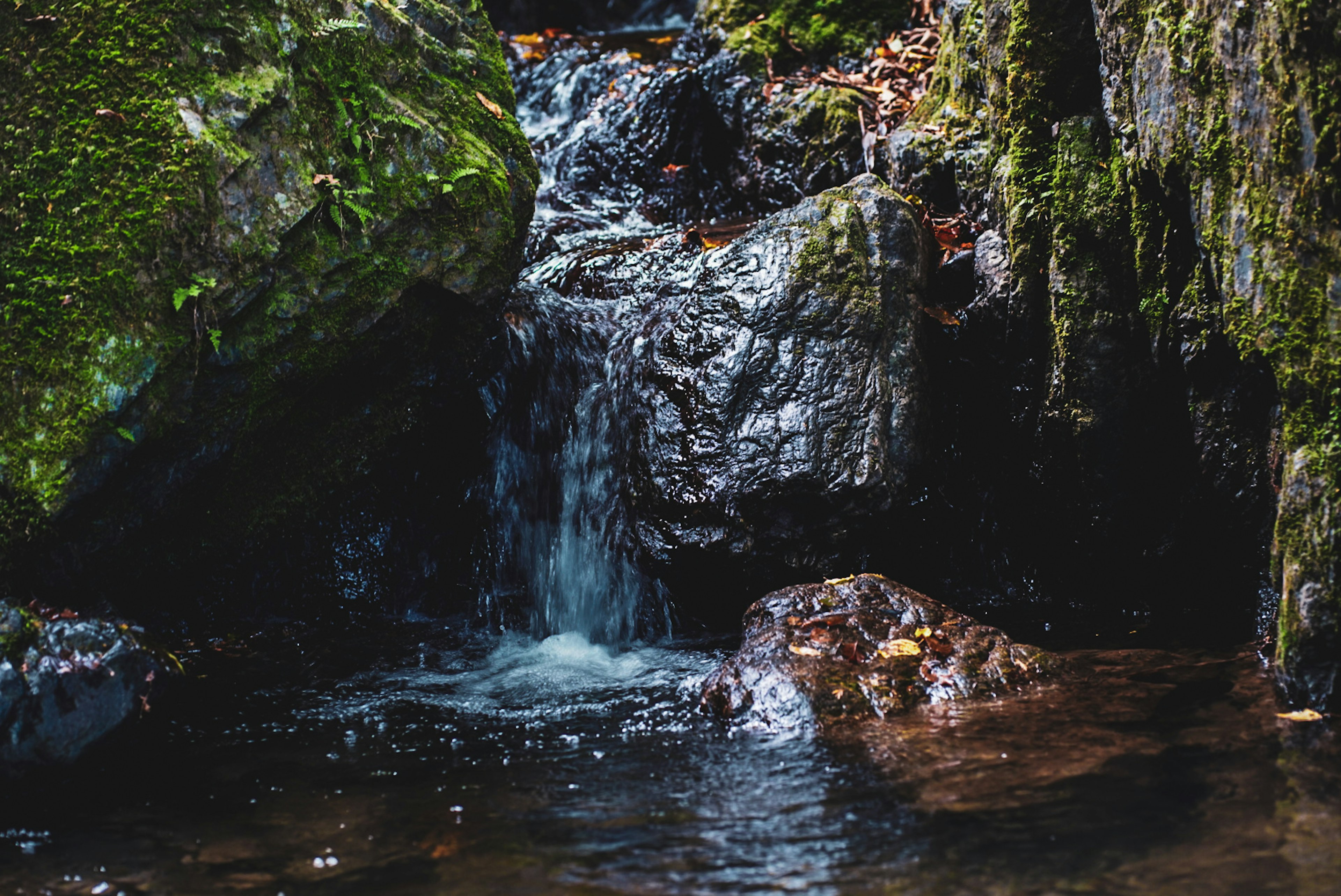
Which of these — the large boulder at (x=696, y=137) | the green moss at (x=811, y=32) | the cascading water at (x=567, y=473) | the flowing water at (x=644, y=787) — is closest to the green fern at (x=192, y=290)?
the flowing water at (x=644, y=787)

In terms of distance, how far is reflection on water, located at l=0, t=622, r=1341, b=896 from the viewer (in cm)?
303

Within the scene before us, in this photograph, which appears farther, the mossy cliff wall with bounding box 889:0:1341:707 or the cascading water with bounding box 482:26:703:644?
the cascading water with bounding box 482:26:703:644

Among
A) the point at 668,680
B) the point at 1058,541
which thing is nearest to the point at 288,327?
the point at 668,680

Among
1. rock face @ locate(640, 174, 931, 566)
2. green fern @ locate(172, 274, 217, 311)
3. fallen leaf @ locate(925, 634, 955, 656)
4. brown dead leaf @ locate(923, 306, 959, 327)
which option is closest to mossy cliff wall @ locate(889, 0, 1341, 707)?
brown dead leaf @ locate(923, 306, 959, 327)

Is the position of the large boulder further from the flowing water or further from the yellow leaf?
the yellow leaf

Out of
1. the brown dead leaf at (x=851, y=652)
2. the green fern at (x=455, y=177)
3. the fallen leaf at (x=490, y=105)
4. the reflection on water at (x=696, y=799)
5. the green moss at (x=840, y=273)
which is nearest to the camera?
the reflection on water at (x=696, y=799)

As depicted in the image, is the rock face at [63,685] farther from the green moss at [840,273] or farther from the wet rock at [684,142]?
the wet rock at [684,142]

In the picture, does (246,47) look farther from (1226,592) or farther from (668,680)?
(1226,592)

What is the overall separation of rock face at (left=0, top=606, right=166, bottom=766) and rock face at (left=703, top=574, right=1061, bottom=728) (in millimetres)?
2582

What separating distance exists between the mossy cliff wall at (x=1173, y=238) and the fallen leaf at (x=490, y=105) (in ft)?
9.76

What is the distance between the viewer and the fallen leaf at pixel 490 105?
239 inches

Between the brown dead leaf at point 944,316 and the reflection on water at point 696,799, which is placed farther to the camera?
the brown dead leaf at point 944,316

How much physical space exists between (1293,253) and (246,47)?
16.5ft

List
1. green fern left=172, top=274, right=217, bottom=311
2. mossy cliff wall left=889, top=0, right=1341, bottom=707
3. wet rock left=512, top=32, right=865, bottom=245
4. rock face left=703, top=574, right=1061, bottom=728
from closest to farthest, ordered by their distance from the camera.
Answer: mossy cliff wall left=889, top=0, right=1341, bottom=707
rock face left=703, top=574, right=1061, bottom=728
green fern left=172, top=274, right=217, bottom=311
wet rock left=512, top=32, right=865, bottom=245
